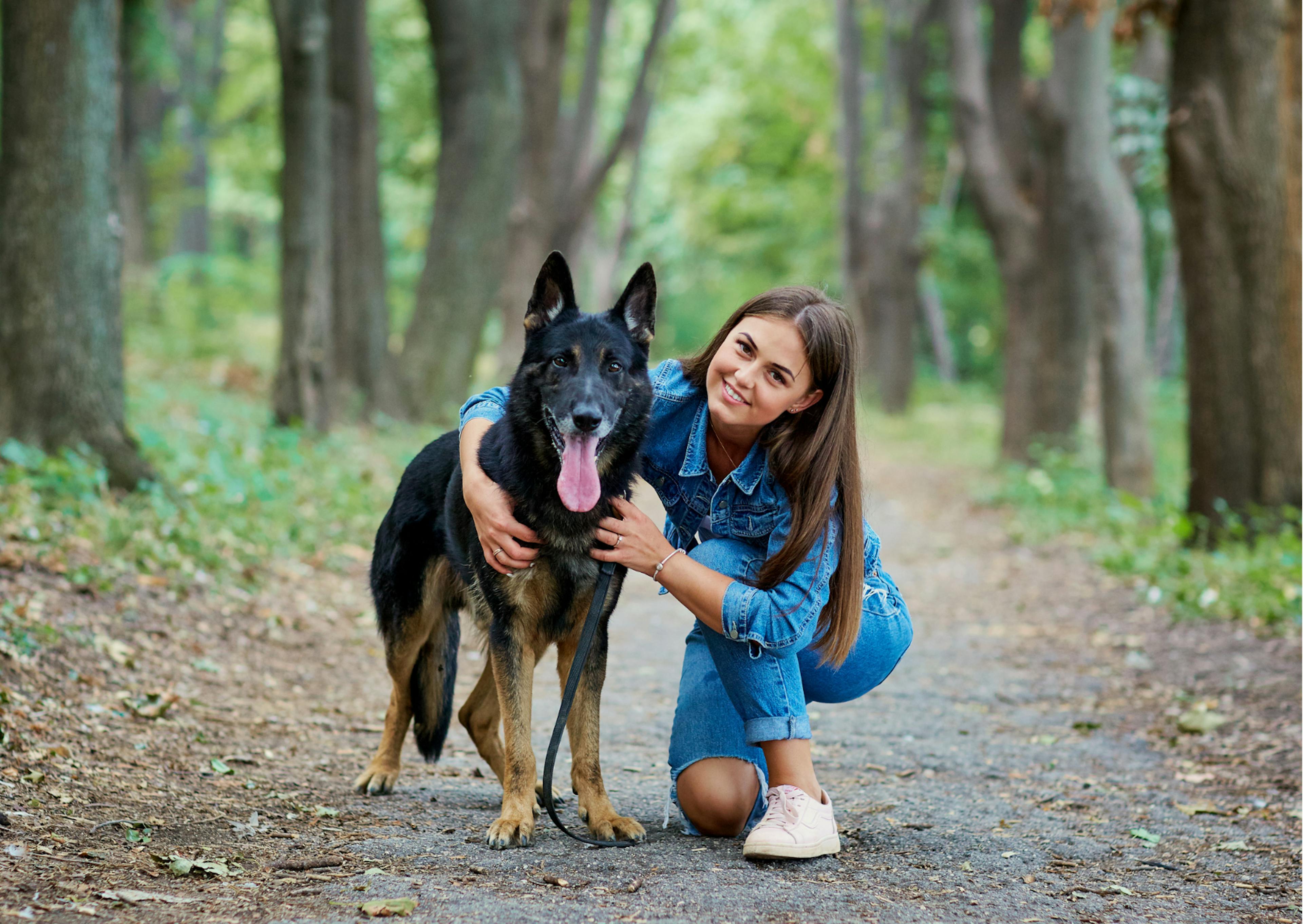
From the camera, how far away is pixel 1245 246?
849 centimetres

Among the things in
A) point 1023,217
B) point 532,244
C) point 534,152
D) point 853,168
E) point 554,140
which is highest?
point 853,168

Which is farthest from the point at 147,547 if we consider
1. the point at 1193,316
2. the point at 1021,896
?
the point at 1193,316

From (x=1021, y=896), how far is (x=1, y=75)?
271 inches

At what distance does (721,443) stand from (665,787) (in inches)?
56.8

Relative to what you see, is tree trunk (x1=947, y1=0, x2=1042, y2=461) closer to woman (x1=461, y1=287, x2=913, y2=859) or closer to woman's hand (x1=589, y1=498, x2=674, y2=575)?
woman (x1=461, y1=287, x2=913, y2=859)

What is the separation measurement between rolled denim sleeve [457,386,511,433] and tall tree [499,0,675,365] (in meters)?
9.70

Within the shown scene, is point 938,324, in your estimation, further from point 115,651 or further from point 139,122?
point 115,651

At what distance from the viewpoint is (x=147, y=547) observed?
621 centimetres

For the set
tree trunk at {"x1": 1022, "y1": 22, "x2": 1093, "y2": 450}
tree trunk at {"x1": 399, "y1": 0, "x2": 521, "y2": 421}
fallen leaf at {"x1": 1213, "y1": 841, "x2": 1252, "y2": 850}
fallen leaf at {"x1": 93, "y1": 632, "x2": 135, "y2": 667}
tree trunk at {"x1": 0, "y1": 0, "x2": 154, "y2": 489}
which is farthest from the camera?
tree trunk at {"x1": 1022, "y1": 22, "x2": 1093, "y2": 450}

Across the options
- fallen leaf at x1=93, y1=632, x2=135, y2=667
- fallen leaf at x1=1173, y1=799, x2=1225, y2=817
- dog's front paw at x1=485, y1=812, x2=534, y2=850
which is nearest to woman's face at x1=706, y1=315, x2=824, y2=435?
dog's front paw at x1=485, y1=812, x2=534, y2=850

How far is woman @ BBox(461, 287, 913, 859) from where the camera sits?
11.7 feet

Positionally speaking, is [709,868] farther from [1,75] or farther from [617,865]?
[1,75]

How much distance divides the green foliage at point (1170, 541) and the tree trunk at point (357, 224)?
295 inches

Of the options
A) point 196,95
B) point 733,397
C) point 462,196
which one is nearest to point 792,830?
point 733,397
